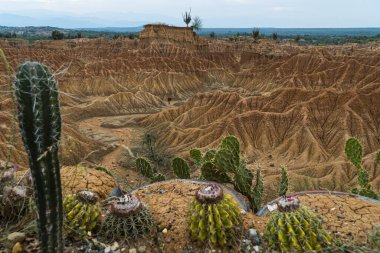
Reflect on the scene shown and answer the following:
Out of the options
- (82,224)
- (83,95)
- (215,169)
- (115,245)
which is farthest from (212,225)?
(83,95)

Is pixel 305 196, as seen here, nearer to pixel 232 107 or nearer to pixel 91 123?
pixel 232 107

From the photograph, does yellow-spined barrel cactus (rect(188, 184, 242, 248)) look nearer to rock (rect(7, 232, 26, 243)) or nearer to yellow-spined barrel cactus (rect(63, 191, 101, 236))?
yellow-spined barrel cactus (rect(63, 191, 101, 236))

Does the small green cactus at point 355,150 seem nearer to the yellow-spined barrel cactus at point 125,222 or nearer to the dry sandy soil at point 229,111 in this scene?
the dry sandy soil at point 229,111

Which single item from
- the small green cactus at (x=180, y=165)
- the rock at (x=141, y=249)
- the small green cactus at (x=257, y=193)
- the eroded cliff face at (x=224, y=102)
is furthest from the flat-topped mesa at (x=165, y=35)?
the rock at (x=141, y=249)

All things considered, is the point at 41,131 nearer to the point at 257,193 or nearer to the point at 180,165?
the point at 257,193

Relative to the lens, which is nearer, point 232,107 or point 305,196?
point 305,196
